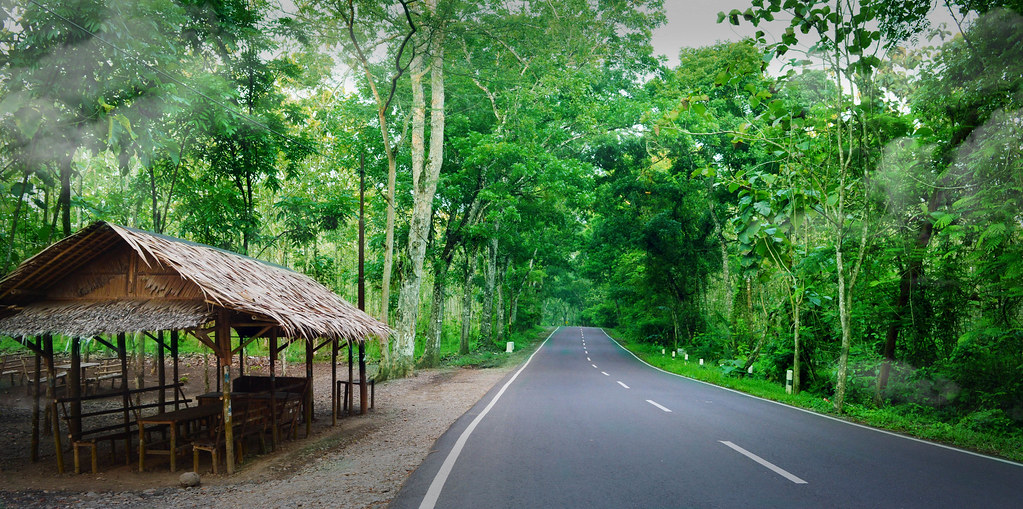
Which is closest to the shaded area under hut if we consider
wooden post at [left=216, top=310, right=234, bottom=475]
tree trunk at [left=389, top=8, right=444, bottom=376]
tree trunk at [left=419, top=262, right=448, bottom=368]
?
wooden post at [left=216, top=310, right=234, bottom=475]

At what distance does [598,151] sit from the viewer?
27438 millimetres

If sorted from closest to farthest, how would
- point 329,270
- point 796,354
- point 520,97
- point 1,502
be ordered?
point 1,502
point 796,354
point 520,97
point 329,270

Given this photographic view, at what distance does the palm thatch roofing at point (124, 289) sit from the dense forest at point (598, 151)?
61.9 inches

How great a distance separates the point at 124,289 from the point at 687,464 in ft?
27.3

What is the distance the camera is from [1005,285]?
377 inches

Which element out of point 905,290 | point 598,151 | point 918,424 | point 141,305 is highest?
point 598,151

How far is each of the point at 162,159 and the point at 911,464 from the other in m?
17.0

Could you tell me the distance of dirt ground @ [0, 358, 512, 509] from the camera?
5.73 meters

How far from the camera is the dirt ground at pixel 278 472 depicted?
226 inches

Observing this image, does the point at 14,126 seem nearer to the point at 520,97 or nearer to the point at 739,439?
the point at 739,439

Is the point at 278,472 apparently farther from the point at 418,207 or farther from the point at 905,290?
the point at 905,290

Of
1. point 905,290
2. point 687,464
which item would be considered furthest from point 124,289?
point 905,290

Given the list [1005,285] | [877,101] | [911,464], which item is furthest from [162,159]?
[1005,285]

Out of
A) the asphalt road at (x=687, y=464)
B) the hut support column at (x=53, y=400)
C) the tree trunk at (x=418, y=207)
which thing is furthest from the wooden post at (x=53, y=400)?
the tree trunk at (x=418, y=207)
